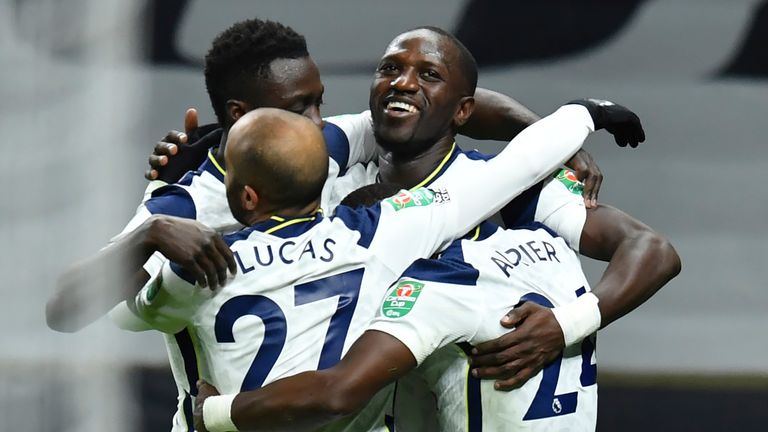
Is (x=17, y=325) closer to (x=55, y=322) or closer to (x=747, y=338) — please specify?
(x=55, y=322)

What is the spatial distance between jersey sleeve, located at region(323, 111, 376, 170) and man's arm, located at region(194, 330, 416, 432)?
1.74ft

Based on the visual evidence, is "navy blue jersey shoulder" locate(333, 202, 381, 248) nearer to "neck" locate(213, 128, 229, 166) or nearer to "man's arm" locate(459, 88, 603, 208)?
"neck" locate(213, 128, 229, 166)

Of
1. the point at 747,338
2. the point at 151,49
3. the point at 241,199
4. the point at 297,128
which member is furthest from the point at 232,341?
the point at 747,338

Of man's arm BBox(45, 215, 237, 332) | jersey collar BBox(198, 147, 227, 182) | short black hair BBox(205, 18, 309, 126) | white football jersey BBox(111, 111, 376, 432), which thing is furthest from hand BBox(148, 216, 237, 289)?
short black hair BBox(205, 18, 309, 126)

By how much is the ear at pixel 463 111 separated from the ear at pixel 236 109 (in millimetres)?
358

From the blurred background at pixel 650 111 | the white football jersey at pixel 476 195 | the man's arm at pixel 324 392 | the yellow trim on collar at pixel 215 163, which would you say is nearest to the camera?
the man's arm at pixel 324 392

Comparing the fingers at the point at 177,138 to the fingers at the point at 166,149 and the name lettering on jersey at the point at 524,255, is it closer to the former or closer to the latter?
the fingers at the point at 166,149

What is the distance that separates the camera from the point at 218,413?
1.56m

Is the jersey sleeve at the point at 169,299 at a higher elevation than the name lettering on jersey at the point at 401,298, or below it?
below

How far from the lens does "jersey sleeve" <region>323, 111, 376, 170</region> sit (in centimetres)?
201

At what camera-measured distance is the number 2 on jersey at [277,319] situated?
1.57 metres

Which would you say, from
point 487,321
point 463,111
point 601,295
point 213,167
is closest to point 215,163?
point 213,167

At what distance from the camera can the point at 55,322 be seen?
4.90ft

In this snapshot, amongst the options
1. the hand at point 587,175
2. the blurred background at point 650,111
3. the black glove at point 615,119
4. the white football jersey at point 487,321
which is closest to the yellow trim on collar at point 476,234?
the white football jersey at point 487,321
